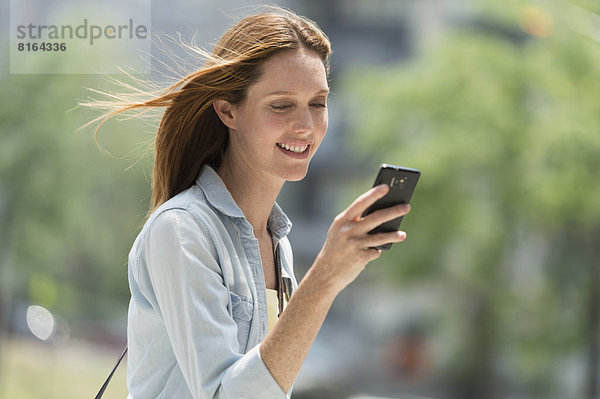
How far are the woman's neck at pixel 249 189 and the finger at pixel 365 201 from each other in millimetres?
426

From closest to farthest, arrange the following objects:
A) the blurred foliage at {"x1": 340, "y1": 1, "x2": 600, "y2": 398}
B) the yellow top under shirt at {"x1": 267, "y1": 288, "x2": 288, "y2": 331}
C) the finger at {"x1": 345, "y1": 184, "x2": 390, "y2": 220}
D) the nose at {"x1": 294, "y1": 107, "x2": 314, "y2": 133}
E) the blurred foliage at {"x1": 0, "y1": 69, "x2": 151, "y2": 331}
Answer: the finger at {"x1": 345, "y1": 184, "x2": 390, "y2": 220} < the nose at {"x1": 294, "y1": 107, "x2": 314, "y2": 133} < the yellow top under shirt at {"x1": 267, "y1": 288, "x2": 288, "y2": 331} < the blurred foliage at {"x1": 0, "y1": 69, "x2": 151, "y2": 331} < the blurred foliage at {"x1": 340, "y1": 1, "x2": 600, "y2": 398}

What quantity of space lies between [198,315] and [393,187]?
0.39 meters

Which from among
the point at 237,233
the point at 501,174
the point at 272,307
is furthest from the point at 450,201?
the point at 237,233

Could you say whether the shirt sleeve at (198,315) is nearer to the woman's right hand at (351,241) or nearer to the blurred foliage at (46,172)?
the woman's right hand at (351,241)

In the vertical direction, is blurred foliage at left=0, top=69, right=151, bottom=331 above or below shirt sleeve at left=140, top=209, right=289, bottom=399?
above

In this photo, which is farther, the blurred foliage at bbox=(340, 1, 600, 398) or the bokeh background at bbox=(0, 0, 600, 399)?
the blurred foliage at bbox=(340, 1, 600, 398)

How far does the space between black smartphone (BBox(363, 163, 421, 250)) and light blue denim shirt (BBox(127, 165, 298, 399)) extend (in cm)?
30

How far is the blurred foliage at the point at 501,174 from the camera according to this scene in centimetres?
842

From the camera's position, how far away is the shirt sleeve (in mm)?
1275

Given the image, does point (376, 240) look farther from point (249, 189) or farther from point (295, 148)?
point (249, 189)

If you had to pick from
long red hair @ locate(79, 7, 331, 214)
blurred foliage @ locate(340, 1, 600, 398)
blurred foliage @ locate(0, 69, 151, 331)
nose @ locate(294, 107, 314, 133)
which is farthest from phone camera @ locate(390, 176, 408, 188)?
blurred foliage @ locate(340, 1, 600, 398)

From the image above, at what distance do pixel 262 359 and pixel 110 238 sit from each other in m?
10.3

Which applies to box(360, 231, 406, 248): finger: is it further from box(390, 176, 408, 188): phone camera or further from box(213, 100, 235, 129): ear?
box(213, 100, 235, 129): ear

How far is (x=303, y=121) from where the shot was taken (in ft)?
4.99
